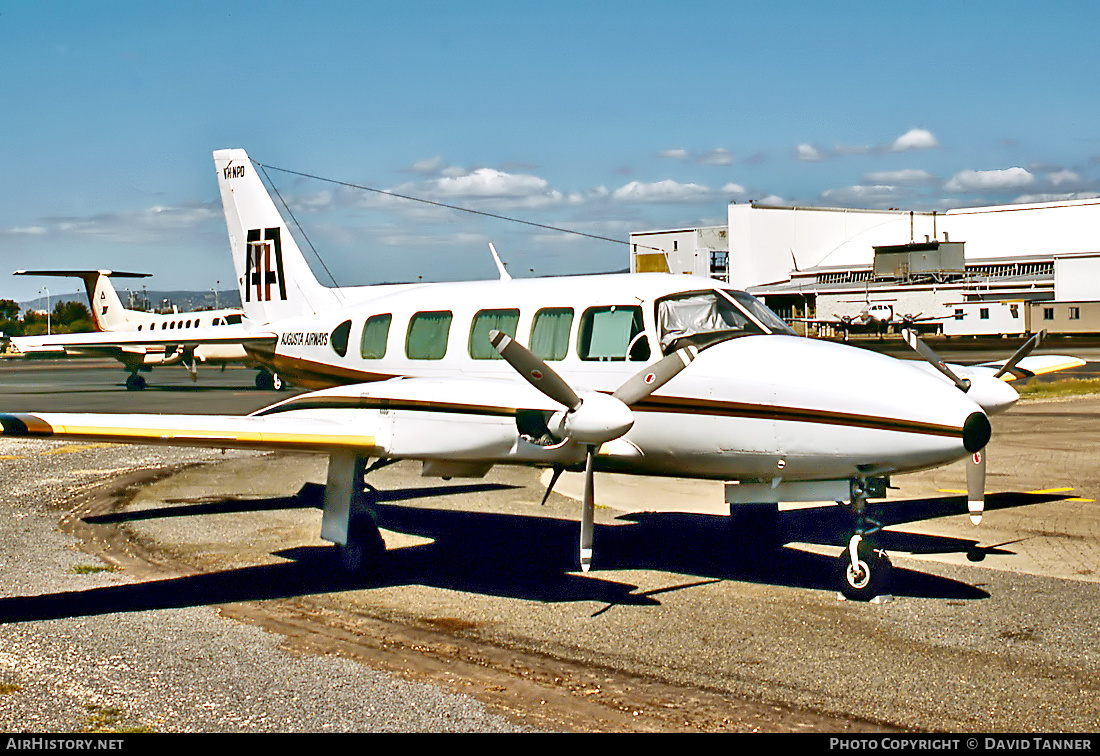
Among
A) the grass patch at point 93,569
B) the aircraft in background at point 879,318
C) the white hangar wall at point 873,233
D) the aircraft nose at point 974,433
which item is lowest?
the grass patch at point 93,569

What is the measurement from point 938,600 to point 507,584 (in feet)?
15.6

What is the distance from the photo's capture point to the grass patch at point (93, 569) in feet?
41.0

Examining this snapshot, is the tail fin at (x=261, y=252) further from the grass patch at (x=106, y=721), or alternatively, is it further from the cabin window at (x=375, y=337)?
the grass patch at (x=106, y=721)

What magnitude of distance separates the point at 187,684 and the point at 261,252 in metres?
10.4

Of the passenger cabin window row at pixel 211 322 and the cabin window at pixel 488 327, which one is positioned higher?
the passenger cabin window row at pixel 211 322

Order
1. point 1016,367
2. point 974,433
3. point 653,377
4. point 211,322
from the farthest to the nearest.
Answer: point 211,322 → point 1016,367 → point 653,377 → point 974,433

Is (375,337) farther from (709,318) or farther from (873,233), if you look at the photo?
(873,233)

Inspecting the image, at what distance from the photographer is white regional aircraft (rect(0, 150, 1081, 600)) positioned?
10086 millimetres

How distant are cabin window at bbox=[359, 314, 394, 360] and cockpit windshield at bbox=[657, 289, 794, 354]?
14.1ft

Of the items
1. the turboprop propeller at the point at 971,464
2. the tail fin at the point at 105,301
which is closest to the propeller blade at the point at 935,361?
the turboprop propeller at the point at 971,464

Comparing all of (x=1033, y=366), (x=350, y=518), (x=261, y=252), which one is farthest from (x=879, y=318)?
(x=350, y=518)

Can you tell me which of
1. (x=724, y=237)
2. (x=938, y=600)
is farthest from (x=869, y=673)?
(x=724, y=237)

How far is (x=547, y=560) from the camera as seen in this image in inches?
512

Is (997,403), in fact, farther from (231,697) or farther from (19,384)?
(19,384)
